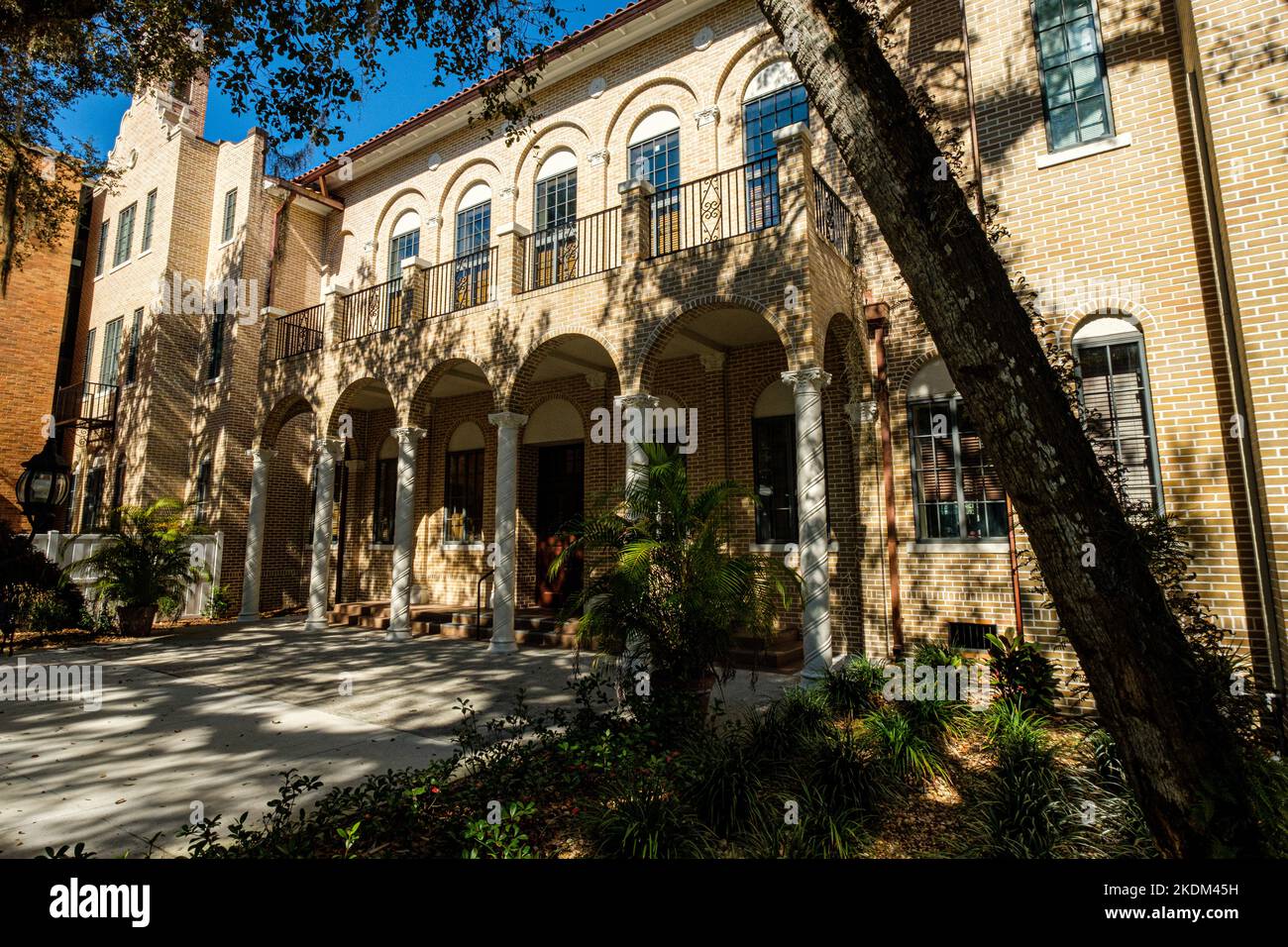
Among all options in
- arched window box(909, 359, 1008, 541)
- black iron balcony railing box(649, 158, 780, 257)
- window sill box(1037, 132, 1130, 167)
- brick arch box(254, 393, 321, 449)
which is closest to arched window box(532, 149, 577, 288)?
black iron balcony railing box(649, 158, 780, 257)

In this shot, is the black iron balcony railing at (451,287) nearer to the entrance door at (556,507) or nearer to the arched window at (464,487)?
the arched window at (464,487)

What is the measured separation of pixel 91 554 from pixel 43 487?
2931mm

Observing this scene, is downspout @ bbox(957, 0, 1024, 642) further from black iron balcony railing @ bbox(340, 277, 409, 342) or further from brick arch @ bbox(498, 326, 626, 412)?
black iron balcony railing @ bbox(340, 277, 409, 342)

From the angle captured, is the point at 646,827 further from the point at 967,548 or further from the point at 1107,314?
the point at 1107,314

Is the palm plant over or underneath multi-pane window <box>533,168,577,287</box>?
underneath

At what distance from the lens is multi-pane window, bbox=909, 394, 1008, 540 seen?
878 cm

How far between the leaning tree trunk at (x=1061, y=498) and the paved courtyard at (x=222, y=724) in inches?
194

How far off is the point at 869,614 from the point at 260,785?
7.71 m

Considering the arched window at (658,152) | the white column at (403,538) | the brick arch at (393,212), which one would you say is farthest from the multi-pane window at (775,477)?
the brick arch at (393,212)

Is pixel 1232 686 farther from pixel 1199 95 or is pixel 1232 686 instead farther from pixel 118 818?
pixel 118 818

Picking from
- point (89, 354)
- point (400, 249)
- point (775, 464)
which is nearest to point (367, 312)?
point (400, 249)

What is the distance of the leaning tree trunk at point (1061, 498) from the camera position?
101 inches

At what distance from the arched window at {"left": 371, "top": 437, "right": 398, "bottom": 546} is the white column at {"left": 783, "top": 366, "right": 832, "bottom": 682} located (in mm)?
11948
